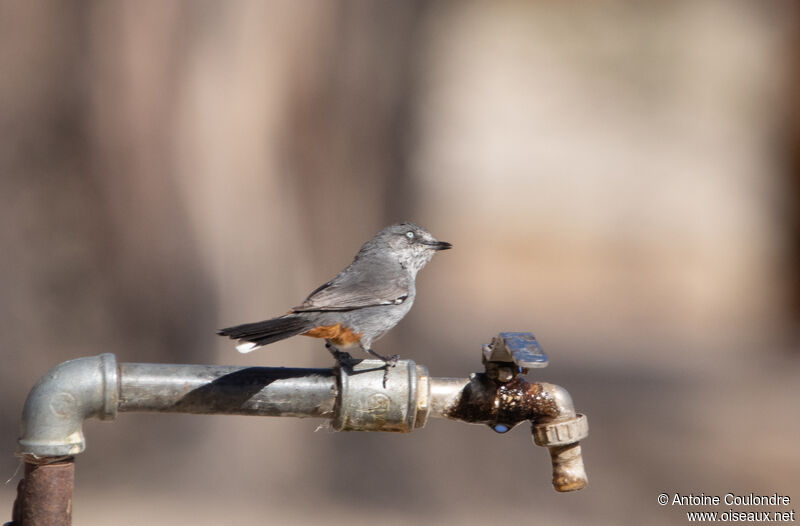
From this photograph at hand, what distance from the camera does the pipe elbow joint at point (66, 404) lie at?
2520 millimetres

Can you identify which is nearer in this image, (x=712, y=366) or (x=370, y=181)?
(x=370, y=181)

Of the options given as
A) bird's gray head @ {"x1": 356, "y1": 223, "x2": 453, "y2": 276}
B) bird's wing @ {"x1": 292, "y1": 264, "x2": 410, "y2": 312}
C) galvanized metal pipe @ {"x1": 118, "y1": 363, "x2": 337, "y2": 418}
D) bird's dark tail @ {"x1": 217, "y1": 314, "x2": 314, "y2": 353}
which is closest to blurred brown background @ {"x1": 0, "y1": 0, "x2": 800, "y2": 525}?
bird's gray head @ {"x1": 356, "y1": 223, "x2": 453, "y2": 276}

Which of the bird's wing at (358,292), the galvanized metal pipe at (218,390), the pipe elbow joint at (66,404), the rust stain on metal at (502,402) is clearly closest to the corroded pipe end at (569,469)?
the rust stain on metal at (502,402)

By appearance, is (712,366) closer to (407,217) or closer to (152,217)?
(407,217)

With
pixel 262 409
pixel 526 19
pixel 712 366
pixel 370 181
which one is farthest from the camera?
pixel 526 19

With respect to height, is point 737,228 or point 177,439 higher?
point 737,228

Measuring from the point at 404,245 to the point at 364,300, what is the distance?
1.77ft

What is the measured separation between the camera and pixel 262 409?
2.69 meters

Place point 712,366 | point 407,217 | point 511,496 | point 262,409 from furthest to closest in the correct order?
point 712,366
point 407,217
point 511,496
point 262,409

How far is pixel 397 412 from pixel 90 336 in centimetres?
487

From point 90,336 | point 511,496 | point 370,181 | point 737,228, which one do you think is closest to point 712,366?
point 737,228

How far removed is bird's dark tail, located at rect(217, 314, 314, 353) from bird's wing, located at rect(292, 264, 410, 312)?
238mm

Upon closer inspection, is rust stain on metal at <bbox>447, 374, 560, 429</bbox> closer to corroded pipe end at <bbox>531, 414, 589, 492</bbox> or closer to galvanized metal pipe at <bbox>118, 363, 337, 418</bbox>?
corroded pipe end at <bbox>531, 414, 589, 492</bbox>

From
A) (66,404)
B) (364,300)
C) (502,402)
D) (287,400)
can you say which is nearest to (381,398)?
(287,400)
